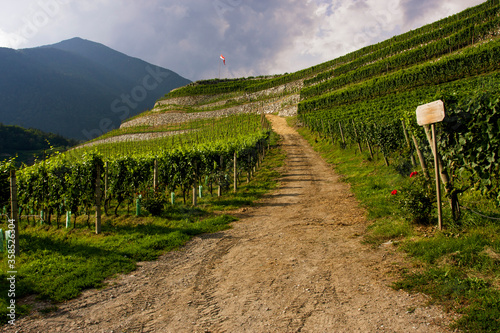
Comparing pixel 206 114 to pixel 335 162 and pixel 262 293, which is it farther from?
pixel 262 293

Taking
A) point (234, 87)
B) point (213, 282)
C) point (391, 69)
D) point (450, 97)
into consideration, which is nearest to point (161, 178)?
point (213, 282)

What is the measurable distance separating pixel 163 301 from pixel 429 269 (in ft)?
14.9

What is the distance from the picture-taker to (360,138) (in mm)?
22625

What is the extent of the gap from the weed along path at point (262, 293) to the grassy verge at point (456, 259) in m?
0.29

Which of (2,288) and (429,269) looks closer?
(429,269)

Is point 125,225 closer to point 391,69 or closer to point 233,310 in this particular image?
point 233,310

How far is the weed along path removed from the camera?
3814mm

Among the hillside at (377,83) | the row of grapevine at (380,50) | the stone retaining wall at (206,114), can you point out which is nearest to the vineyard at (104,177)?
the hillside at (377,83)

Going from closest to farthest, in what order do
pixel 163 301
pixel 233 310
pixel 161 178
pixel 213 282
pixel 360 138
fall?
pixel 233 310
pixel 163 301
pixel 213 282
pixel 161 178
pixel 360 138

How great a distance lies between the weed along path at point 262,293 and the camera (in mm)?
3814

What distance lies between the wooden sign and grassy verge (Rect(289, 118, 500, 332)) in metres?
2.12

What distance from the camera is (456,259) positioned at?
4.64 m

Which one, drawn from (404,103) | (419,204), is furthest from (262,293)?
(404,103)

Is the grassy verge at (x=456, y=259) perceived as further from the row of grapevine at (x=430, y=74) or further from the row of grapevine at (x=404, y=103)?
the row of grapevine at (x=430, y=74)
